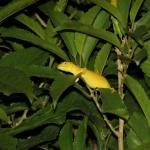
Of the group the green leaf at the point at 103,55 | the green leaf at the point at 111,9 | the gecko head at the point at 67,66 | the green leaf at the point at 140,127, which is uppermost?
the green leaf at the point at 111,9

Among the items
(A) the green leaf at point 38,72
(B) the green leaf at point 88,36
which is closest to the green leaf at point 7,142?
(A) the green leaf at point 38,72

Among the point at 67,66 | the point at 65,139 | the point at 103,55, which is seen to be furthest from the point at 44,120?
the point at 103,55

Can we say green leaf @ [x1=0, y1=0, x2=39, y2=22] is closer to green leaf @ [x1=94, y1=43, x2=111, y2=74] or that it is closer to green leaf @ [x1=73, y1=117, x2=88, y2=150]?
green leaf @ [x1=94, y1=43, x2=111, y2=74]

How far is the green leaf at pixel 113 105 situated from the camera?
117 centimetres

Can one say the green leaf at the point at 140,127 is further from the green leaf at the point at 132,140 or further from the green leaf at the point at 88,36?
the green leaf at the point at 88,36

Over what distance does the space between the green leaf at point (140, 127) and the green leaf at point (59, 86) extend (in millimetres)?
300

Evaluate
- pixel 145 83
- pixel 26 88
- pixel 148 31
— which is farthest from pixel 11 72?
pixel 145 83

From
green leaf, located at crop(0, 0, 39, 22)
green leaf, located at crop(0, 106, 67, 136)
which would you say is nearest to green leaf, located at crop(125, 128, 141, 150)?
green leaf, located at crop(0, 106, 67, 136)

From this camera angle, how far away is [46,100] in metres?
1.61

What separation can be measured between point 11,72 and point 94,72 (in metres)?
0.34

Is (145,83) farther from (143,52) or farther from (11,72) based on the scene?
(11,72)

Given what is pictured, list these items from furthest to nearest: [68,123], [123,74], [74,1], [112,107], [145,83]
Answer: [74,1], [145,83], [68,123], [123,74], [112,107]

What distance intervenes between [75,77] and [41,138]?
0.39 meters

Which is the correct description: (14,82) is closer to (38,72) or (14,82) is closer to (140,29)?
(38,72)
